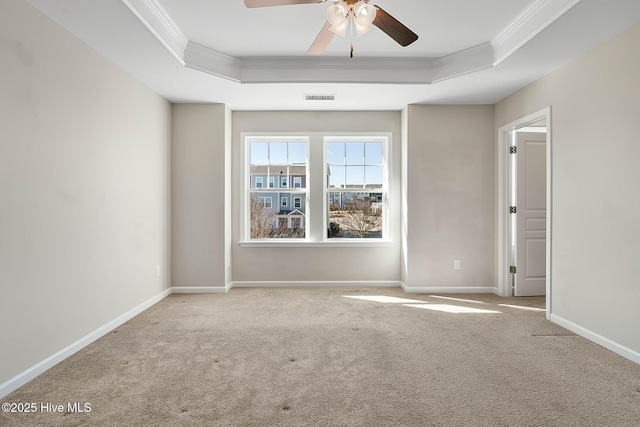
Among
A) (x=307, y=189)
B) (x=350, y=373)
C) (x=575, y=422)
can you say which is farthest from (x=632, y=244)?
(x=307, y=189)

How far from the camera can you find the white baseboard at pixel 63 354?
2.13 meters

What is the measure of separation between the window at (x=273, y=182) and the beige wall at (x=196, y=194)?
566 millimetres

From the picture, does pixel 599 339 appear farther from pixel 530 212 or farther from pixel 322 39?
pixel 322 39

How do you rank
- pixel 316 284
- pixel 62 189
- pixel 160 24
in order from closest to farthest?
pixel 62 189 < pixel 160 24 < pixel 316 284

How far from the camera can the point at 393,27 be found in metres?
2.25

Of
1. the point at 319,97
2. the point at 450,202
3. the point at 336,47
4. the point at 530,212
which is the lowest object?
the point at 530,212

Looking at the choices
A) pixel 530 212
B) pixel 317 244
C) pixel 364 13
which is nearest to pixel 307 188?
pixel 317 244

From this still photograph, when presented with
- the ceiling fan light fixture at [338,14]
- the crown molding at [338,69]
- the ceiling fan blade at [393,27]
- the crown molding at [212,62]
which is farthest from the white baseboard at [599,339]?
the crown molding at [212,62]

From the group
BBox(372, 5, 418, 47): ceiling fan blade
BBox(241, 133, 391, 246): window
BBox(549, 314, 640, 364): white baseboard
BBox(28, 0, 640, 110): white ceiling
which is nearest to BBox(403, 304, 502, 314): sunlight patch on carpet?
BBox(549, 314, 640, 364): white baseboard

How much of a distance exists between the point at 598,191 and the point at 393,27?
7.24 feet

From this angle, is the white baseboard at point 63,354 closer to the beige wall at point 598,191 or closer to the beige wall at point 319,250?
the beige wall at point 319,250

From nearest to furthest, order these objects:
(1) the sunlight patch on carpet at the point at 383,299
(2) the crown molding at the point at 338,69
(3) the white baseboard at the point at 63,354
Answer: (3) the white baseboard at the point at 63,354 < (2) the crown molding at the point at 338,69 < (1) the sunlight patch on carpet at the point at 383,299

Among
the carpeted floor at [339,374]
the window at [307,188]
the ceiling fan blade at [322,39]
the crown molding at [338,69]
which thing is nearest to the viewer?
the carpeted floor at [339,374]

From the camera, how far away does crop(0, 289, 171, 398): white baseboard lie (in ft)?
7.00
